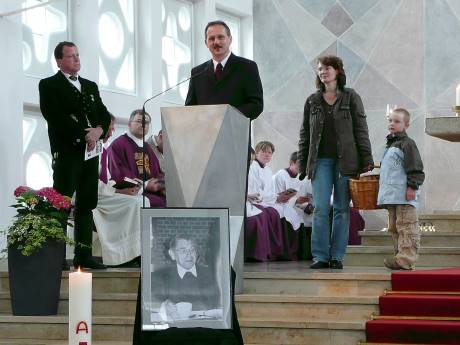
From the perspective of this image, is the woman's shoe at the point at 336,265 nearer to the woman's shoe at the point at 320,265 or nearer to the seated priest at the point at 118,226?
the woman's shoe at the point at 320,265

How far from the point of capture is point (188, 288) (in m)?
4.62

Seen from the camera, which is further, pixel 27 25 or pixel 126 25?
pixel 126 25

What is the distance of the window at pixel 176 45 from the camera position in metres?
12.0

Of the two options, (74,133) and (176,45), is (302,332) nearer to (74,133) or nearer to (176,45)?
(74,133)

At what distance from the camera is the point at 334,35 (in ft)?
43.1

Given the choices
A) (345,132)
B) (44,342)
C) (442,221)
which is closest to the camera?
(44,342)

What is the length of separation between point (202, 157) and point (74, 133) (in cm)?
156

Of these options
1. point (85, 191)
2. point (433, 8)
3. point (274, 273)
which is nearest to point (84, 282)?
point (274, 273)

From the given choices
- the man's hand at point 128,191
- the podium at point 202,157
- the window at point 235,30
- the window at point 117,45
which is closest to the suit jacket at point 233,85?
the podium at point 202,157

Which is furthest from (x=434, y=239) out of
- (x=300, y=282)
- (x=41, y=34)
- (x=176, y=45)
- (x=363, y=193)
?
(x=176, y=45)

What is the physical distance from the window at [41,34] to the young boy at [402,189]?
382 cm

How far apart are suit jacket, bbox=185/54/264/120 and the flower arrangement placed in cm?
112

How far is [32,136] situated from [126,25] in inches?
85.1

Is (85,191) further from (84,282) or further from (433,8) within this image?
(433,8)
